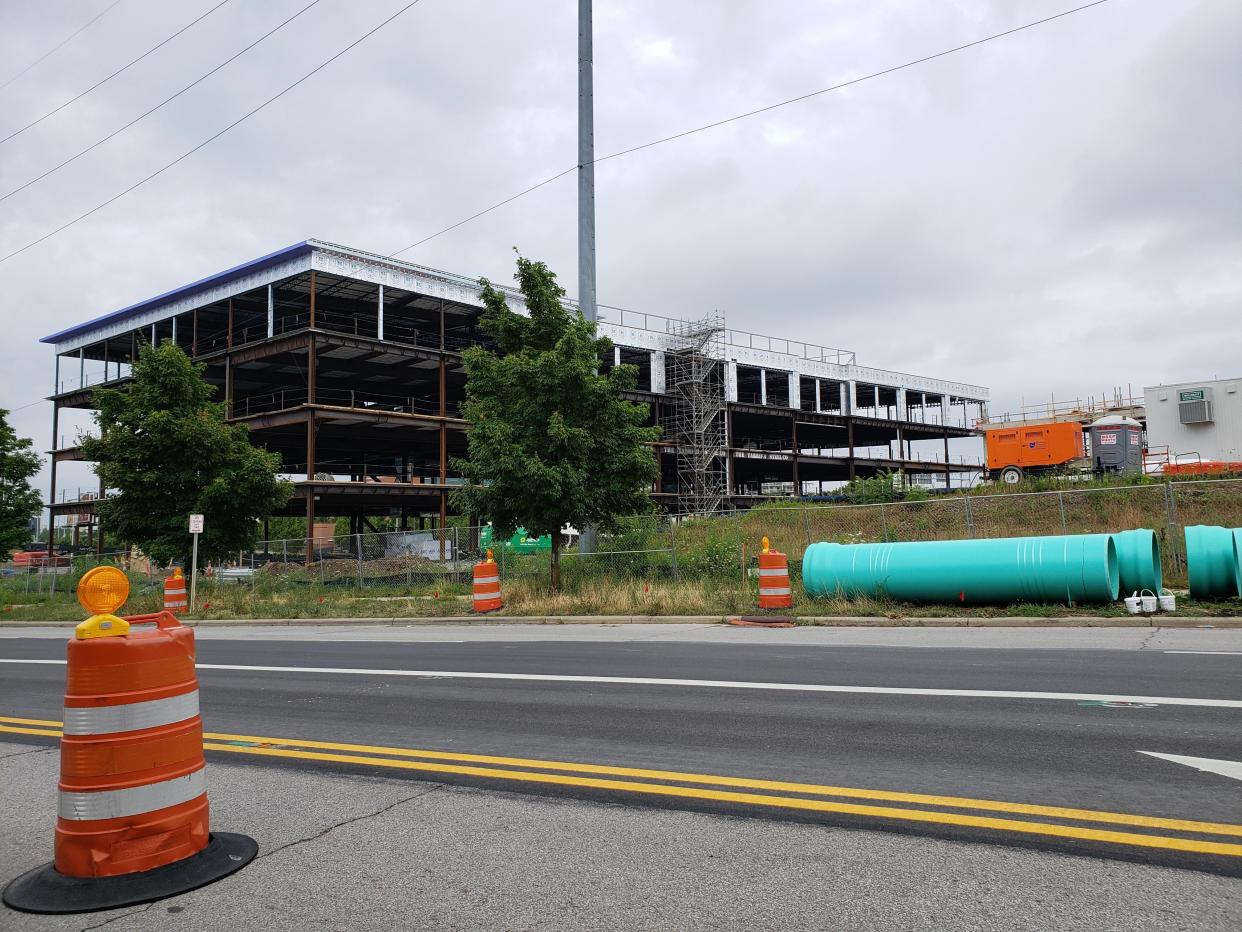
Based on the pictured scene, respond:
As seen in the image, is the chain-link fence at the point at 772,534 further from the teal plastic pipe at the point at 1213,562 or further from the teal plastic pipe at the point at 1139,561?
the teal plastic pipe at the point at 1139,561

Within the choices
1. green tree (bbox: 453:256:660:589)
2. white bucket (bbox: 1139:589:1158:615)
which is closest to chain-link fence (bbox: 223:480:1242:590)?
green tree (bbox: 453:256:660:589)

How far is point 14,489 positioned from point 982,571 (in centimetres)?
3818

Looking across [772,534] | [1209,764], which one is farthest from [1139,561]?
[772,534]

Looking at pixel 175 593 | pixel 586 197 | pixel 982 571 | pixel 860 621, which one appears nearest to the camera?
pixel 982 571

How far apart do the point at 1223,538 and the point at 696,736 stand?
11124 mm

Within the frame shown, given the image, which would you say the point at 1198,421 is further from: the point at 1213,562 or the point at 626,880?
the point at 626,880

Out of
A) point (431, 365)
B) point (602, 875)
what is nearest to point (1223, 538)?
point (602, 875)

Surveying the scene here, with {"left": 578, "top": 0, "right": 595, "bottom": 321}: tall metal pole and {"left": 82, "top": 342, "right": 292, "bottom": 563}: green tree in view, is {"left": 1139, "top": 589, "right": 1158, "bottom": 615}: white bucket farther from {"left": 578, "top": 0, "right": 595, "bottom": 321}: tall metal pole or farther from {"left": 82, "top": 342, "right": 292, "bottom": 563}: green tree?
{"left": 82, "top": 342, "right": 292, "bottom": 563}: green tree

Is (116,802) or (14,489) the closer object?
(116,802)

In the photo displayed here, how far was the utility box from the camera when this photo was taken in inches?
1280

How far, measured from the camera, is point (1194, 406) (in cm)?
3669

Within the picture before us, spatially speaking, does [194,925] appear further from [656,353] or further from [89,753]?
[656,353]

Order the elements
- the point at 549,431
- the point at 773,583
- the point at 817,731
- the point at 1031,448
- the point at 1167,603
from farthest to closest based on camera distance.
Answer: the point at 1031,448 < the point at 549,431 < the point at 773,583 < the point at 1167,603 < the point at 817,731

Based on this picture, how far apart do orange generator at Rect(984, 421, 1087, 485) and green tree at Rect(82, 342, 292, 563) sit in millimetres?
28977
